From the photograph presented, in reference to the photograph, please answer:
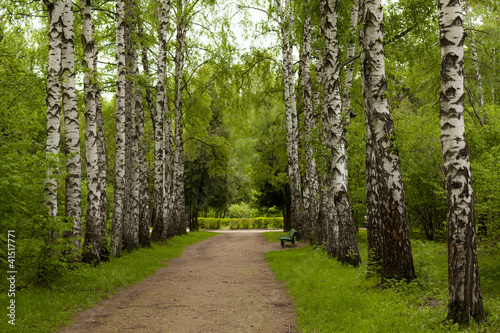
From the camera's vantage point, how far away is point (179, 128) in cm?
2373

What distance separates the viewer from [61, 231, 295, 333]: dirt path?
234 inches

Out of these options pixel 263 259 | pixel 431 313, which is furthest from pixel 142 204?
pixel 431 313

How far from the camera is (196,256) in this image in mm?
15672

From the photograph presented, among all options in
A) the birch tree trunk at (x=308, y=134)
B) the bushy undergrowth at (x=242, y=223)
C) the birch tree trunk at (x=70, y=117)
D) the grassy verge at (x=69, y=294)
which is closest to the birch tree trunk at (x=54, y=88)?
the birch tree trunk at (x=70, y=117)

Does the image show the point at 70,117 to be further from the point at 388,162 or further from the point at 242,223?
the point at 242,223

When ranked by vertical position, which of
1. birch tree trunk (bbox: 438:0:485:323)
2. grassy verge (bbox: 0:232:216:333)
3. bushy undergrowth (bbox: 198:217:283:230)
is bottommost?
bushy undergrowth (bbox: 198:217:283:230)

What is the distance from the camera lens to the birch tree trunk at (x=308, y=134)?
14.9 m

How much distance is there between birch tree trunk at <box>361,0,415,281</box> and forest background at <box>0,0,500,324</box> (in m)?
0.43

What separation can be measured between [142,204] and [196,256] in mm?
3498

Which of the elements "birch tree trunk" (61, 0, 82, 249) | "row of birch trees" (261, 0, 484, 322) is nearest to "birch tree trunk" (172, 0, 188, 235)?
"row of birch trees" (261, 0, 484, 322)

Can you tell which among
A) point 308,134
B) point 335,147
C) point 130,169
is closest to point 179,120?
point 130,169

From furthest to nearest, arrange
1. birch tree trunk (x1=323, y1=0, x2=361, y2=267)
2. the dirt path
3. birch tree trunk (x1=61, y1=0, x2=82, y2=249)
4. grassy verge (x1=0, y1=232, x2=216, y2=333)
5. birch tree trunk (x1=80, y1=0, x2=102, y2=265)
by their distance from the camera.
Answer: birch tree trunk (x1=80, y1=0, x2=102, y2=265) → birch tree trunk (x1=323, y1=0, x2=361, y2=267) → birch tree trunk (x1=61, y1=0, x2=82, y2=249) → the dirt path → grassy verge (x1=0, y1=232, x2=216, y2=333)

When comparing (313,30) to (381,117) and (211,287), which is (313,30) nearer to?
(381,117)

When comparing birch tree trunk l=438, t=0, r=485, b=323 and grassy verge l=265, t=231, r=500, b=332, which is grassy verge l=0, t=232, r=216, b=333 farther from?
birch tree trunk l=438, t=0, r=485, b=323
